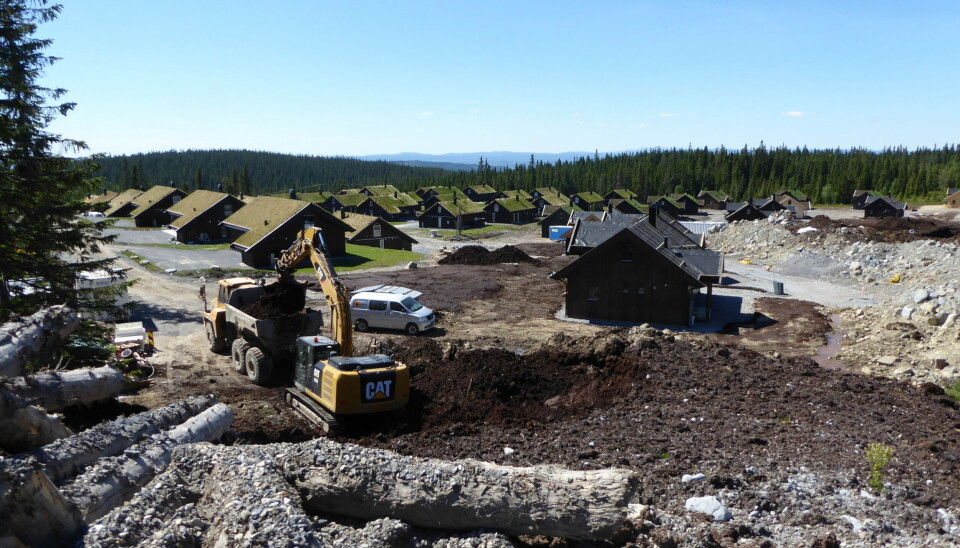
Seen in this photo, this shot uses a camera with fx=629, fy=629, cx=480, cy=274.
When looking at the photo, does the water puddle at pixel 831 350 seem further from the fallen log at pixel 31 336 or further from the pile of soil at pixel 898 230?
the pile of soil at pixel 898 230

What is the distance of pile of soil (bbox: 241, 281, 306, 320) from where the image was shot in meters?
20.3

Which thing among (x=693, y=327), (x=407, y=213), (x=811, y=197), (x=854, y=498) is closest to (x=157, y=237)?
(x=407, y=213)

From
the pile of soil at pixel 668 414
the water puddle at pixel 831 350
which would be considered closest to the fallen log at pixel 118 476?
the pile of soil at pixel 668 414

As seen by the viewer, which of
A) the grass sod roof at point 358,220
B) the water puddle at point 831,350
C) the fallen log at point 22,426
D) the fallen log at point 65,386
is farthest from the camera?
the grass sod roof at point 358,220

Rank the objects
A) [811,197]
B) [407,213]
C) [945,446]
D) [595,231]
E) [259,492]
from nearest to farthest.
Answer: [259,492] → [945,446] → [595,231] → [407,213] → [811,197]

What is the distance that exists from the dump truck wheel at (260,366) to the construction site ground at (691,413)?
0.37 m

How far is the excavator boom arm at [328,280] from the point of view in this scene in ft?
56.8

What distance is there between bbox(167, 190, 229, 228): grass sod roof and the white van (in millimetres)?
38403

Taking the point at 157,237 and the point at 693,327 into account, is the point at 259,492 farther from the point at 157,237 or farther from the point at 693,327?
the point at 157,237

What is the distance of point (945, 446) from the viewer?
1366cm

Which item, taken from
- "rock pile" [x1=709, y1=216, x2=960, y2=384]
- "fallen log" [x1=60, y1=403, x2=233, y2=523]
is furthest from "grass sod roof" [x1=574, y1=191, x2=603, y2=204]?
"fallen log" [x1=60, y1=403, x2=233, y2=523]

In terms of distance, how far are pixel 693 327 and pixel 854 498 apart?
19.2m

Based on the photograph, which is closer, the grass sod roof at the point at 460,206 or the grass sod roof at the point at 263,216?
the grass sod roof at the point at 263,216

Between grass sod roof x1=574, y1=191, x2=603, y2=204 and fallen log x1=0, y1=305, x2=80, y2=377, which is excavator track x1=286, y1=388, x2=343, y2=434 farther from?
grass sod roof x1=574, y1=191, x2=603, y2=204
